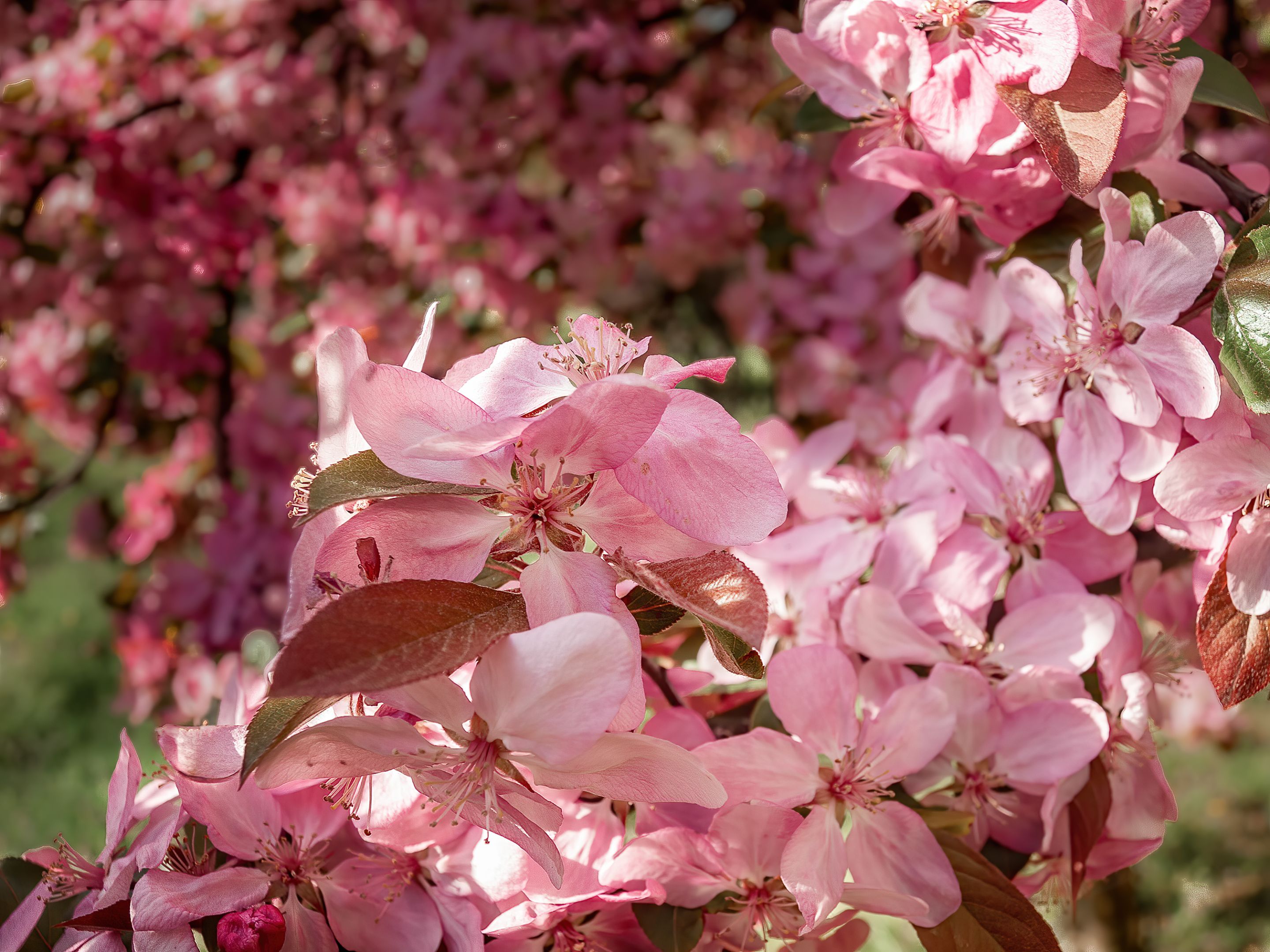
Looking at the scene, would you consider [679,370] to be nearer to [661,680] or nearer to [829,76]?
[661,680]

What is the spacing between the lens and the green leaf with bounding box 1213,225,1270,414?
1.66 feet

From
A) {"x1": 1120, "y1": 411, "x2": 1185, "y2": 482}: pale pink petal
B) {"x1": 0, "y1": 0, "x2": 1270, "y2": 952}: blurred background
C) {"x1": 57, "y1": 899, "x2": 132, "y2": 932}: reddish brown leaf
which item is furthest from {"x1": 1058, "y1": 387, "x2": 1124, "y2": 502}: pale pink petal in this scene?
{"x1": 0, "y1": 0, "x2": 1270, "y2": 952}: blurred background

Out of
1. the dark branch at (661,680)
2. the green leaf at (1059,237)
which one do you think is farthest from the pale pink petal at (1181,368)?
the dark branch at (661,680)

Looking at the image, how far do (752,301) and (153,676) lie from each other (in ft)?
4.61

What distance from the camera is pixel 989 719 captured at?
599 millimetres

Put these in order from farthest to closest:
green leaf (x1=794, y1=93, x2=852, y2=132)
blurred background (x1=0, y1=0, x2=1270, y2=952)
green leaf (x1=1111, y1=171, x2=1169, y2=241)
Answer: blurred background (x1=0, y1=0, x2=1270, y2=952)
green leaf (x1=794, y1=93, x2=852, y2=132)
green leaf (x1=1111, y1=171, x2=1169, y2=241)

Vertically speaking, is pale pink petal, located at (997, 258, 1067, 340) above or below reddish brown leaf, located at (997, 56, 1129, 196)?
below

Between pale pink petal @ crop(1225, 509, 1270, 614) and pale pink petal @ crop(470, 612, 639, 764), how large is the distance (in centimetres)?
37

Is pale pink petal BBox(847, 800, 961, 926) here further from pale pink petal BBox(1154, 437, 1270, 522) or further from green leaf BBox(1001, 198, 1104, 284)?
green leaf BBox(1001, 198, 1104, 284)

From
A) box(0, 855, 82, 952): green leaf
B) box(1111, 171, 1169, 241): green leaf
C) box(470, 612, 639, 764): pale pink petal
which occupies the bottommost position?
box(0, 855, 82, 952): green leaf

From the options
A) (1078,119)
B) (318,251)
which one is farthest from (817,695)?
(318,251)

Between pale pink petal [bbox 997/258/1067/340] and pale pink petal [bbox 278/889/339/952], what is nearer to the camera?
pale pink petal [bbox 278/889/339/952]

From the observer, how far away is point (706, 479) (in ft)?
1.52

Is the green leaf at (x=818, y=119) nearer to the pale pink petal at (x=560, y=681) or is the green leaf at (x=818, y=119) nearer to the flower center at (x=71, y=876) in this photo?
the pale pink petal at (x=560, y=681)
